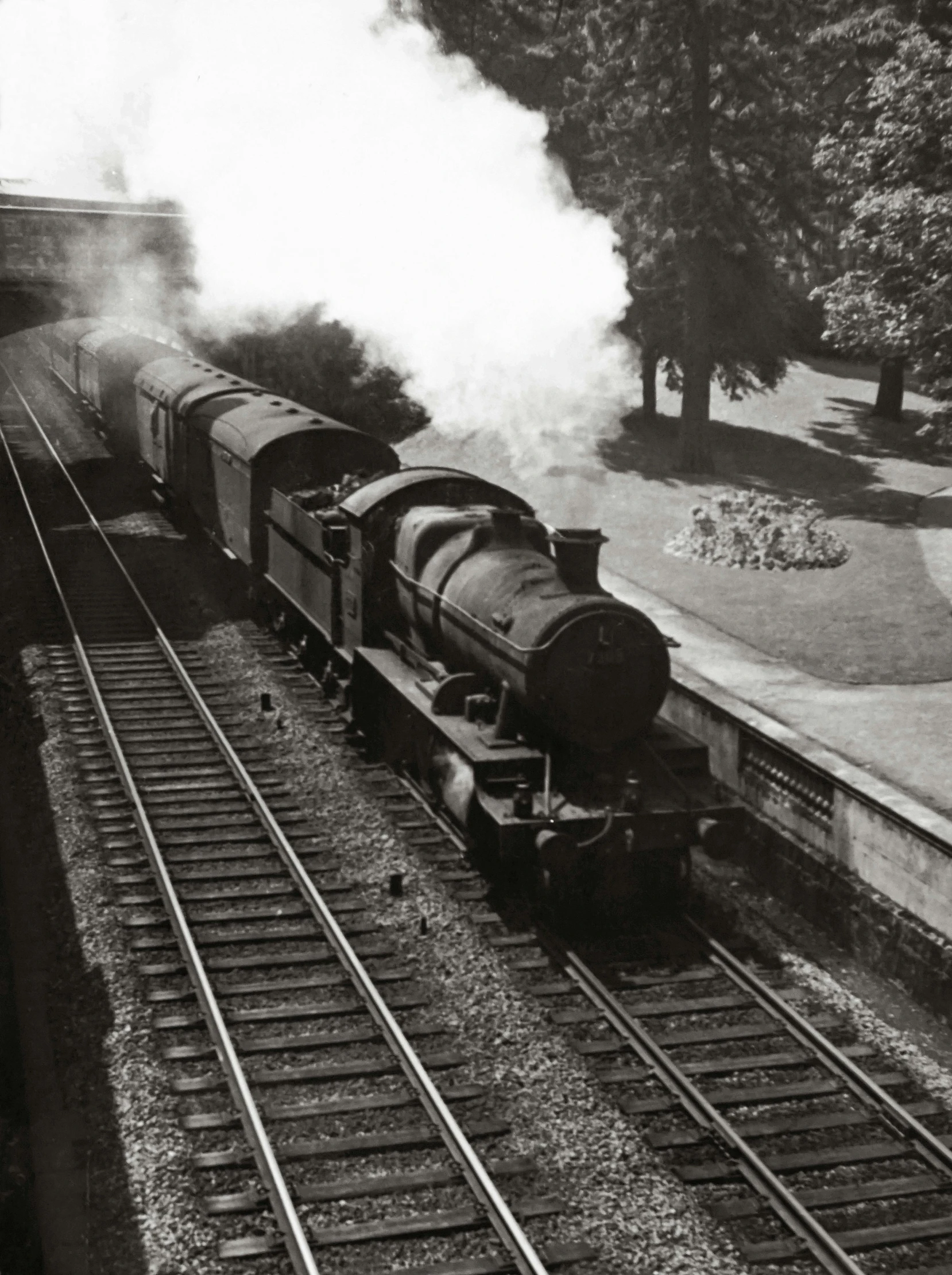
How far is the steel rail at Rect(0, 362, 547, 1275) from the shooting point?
696 cm

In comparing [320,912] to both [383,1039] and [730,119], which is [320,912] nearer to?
[383,1039]

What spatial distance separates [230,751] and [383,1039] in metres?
5.62

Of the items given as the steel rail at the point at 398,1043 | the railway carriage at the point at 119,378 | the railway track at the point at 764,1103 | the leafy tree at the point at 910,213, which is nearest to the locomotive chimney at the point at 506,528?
the steel rail at the point at 398,1043

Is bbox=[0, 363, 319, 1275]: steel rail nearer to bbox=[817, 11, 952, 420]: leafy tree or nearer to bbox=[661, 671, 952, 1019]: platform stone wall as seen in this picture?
bbox=[661, 671, 952, 1019]: platform stone wall

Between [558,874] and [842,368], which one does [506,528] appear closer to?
[558,874]

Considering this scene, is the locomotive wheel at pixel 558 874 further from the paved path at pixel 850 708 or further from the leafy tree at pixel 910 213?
the leafy tree at pixel 910 213

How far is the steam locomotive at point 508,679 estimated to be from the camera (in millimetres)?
10352

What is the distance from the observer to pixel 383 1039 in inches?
352

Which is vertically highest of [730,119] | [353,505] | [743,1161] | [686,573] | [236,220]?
[730,119]

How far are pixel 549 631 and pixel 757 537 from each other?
12790 millimetres

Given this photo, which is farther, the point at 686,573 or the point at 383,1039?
the point at 686,573

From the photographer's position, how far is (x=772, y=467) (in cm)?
3138

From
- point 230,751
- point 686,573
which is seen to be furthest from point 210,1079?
point 686,573

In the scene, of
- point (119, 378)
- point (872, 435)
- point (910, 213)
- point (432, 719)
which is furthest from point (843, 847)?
point (872, 435)
